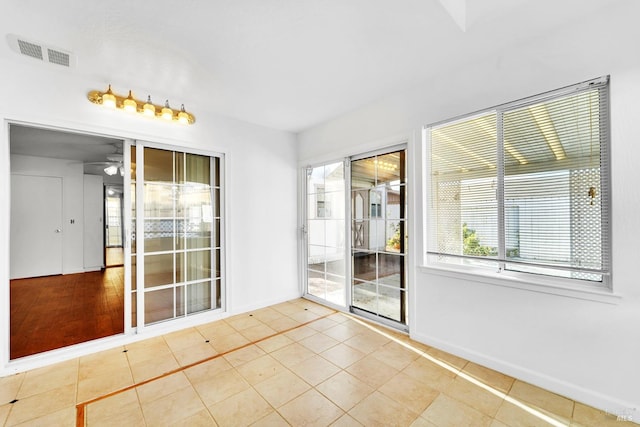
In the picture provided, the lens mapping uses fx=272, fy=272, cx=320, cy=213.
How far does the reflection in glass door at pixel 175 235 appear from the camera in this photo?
117 inches

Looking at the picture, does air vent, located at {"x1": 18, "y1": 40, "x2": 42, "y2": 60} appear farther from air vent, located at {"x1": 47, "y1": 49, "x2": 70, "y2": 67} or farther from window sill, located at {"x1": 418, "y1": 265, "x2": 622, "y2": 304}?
window sill, located at {"x1": 418, "y1": 265, "x2": 622, "y2": 304}

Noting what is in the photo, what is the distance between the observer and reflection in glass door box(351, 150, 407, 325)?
3.04m

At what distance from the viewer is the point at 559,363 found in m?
1.95

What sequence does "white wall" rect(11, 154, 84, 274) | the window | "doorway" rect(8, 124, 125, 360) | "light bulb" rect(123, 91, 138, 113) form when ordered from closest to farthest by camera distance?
the window, "light bulb" rect(123, 91, 138, 113), "doorway" rect(8, 124, 125, 360), "white wall" rect(11, 154, 84, 274)

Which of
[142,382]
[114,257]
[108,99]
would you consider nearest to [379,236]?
[142,382]

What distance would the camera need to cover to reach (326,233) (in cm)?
391

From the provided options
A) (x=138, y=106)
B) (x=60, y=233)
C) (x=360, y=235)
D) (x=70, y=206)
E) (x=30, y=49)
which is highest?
(x=30, y=49)

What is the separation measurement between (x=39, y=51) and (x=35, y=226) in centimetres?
511

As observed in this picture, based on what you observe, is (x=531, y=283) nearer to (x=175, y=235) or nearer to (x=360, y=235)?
(x=360, y=235)

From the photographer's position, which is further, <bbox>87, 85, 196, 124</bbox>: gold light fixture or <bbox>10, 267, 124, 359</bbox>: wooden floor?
<bbox>10, 267, 124, 359</bbox>: wooden floor

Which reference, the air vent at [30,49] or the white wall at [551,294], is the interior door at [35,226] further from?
the white wall at [551,294]

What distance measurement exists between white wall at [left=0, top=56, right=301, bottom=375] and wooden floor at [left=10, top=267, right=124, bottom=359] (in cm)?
51

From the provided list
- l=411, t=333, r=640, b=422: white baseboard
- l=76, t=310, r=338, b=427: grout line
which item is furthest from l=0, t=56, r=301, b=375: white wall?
l=411, t=333, r=640, b=422: white baseboard

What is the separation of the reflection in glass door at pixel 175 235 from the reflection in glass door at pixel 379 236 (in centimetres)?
179
